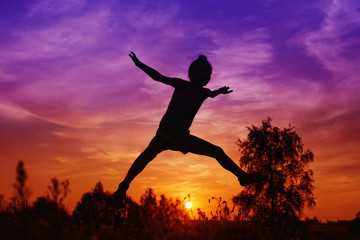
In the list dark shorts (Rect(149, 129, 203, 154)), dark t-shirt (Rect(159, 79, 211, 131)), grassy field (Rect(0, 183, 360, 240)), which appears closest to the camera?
grassy field (Rect(0, 183, 360, 240))

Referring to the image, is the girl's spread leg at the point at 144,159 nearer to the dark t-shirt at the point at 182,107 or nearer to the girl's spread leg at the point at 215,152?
the dark t-shirt at the point at 182,107

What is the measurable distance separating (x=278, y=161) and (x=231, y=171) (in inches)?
1188

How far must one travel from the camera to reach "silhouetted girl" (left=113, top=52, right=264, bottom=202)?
910cm

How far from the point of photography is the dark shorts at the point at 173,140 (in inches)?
356

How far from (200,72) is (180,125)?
1.33m

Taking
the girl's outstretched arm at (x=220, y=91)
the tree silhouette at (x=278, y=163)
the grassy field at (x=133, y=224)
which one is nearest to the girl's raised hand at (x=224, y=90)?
the girl's outstretched arm at (x=220, y=91)

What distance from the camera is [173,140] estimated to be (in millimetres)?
9023

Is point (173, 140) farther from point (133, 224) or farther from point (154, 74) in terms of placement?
point (133, 224)

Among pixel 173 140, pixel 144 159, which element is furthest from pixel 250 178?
pixel 144 159

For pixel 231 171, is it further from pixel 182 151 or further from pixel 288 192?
pixel 288 192

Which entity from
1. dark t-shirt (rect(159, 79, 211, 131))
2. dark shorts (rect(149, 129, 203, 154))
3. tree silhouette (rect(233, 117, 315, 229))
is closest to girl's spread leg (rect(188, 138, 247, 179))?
dark shorts (rect(149, 129, 203, 154))

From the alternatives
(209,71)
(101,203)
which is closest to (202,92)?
(209,71)

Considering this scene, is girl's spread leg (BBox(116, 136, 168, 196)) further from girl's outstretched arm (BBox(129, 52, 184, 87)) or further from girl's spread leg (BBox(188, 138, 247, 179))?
girl's outstretched arm (BBox(129, 52, 184, 87))

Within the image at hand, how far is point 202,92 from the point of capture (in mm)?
9500
